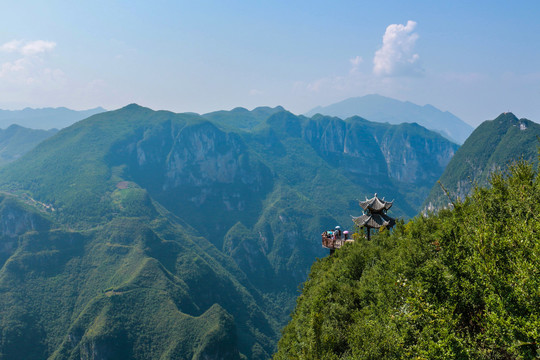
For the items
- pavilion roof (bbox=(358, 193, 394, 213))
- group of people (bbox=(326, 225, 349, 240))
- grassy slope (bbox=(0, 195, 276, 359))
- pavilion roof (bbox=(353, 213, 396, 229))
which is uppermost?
pavilion roof (bbox=(358, 193, 394, 213))

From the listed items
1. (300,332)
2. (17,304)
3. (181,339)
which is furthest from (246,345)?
(300,332)

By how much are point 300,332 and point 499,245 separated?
24.4m

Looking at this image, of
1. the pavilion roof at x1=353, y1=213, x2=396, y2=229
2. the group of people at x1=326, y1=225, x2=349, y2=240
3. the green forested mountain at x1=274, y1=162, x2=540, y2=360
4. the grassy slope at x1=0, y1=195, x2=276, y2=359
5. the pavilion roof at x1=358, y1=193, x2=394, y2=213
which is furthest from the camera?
the grassy slope at x1=0, y1=195, x2=276, y2=359

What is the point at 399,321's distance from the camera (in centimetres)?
2347

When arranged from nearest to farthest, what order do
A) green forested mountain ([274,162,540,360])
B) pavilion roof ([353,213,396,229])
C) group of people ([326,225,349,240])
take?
green forested mountain ([274,162,540,360]), pavilion roof ([353,213,396,229]), group of people ([326,225,349,240])

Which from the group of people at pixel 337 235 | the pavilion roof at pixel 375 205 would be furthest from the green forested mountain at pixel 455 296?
the group of people at pixel 337 235

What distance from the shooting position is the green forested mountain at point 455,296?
19.0 m

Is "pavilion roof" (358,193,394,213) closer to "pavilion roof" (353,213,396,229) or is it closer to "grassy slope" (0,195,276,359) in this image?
"pavilion roof" (353,213,396,229)

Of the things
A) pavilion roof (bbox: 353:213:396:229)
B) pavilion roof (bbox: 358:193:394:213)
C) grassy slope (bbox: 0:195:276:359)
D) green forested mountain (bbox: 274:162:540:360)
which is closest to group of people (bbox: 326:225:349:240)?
pavilion roof (bbox: 353:213:396:229)

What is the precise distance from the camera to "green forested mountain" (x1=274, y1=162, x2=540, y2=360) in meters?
19.0

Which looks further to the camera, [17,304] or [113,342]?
[17,304]

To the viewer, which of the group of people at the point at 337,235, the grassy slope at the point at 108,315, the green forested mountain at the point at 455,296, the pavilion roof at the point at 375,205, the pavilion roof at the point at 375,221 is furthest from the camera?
the grassy slope at the point at 108,315

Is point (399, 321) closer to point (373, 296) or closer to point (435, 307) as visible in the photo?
point (435, 307)

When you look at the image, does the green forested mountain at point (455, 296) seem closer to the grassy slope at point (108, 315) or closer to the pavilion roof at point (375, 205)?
the pavilion roof at point (375, 205)
